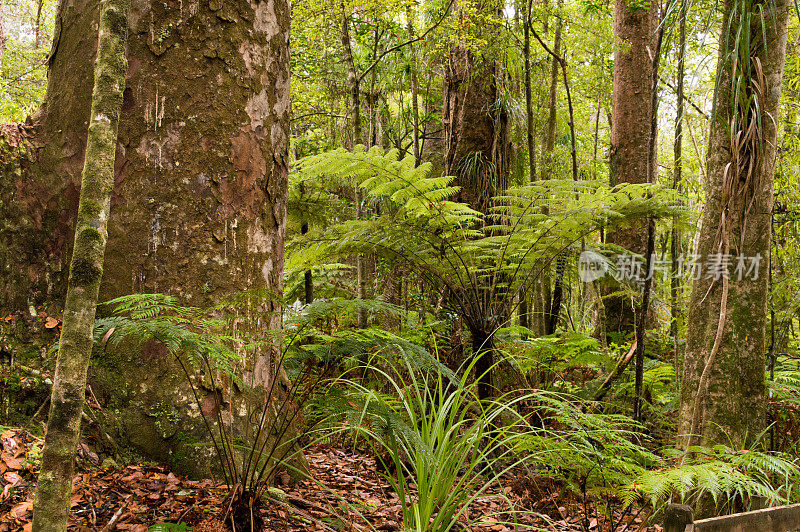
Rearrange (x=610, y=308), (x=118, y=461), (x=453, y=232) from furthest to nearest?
(x=610, y=308), (x=453, y=232), (x=118, y=461)

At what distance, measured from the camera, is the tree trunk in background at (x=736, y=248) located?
3045 mm

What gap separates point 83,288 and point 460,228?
2990 mm

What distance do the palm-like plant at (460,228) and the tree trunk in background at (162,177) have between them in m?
1.36

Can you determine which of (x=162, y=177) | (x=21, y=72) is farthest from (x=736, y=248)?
(x=21, y=72)

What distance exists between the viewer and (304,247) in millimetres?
4141

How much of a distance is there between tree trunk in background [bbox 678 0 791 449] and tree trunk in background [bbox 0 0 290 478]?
2.68 metres

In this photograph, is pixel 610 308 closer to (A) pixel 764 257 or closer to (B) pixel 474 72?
(B) pixel 474 72

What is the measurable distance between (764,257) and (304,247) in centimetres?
317

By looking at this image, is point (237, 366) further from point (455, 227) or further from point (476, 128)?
point (476, 128)

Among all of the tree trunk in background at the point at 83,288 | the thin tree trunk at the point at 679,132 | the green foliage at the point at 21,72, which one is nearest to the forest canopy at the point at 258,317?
the tree trunk in background at the point at 83,288

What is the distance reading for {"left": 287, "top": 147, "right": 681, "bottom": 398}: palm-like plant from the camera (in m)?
3.81

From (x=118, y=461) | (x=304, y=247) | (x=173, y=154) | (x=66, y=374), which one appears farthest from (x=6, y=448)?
(x=304, y=247)

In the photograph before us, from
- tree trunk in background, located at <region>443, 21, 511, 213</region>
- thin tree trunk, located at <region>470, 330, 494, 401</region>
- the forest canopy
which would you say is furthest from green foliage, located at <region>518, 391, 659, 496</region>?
tree trunk in background, located at <region>443, 21, 511, 213</region>

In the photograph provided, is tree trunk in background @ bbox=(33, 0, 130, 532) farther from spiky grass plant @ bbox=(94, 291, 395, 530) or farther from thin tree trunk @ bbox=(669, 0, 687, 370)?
thin tree trunk @ bbox=(669, 0, 687, 370)
